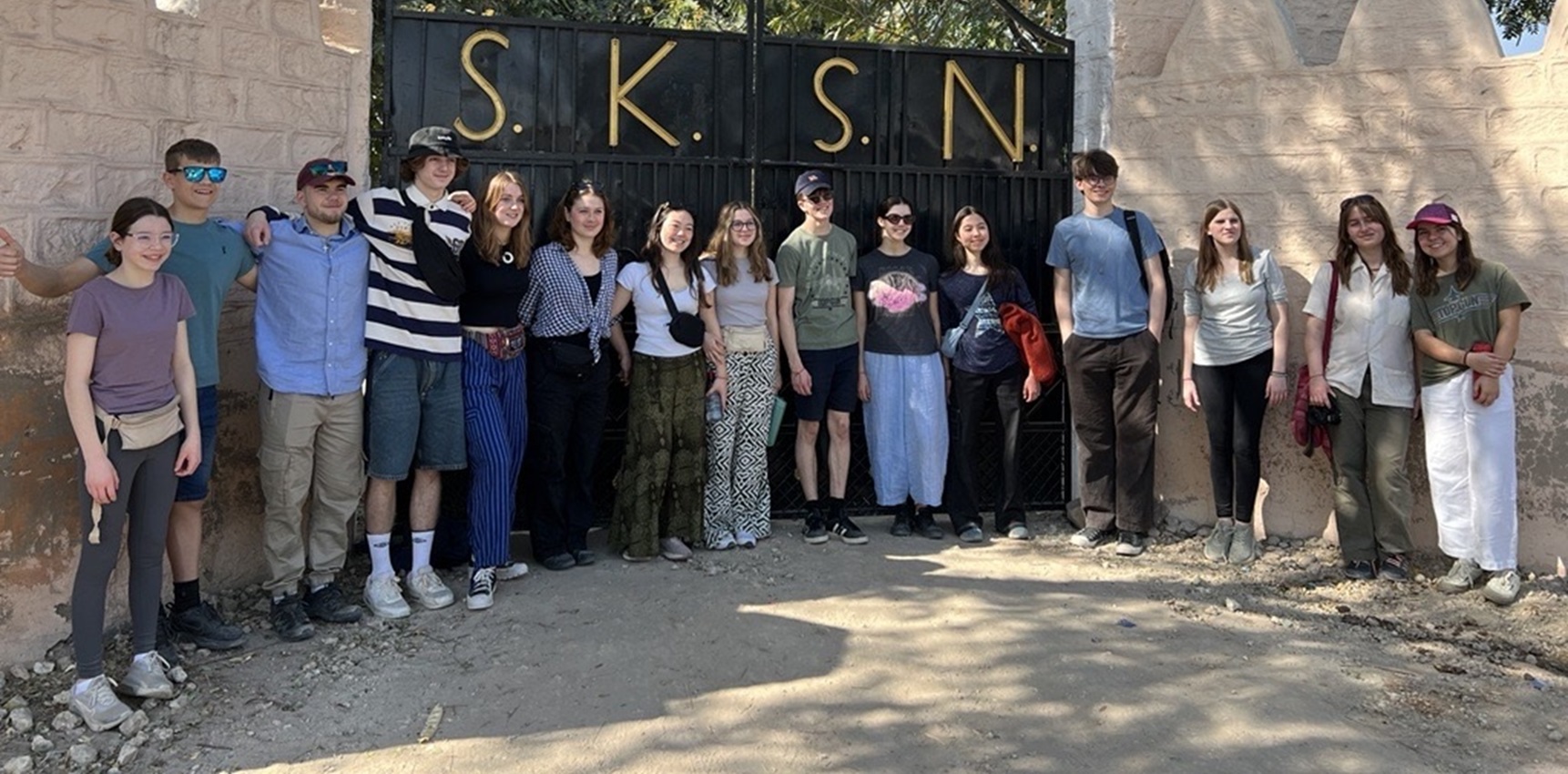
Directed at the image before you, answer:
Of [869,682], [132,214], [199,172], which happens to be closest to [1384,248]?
[869,682]

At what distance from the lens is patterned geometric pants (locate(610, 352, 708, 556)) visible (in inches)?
192

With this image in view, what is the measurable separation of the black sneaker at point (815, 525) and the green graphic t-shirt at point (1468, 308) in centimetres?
273

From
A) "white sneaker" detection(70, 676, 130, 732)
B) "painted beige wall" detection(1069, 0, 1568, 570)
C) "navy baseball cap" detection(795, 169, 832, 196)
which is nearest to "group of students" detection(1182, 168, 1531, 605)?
"painted beige wall" detection(1069, 0, 1568, 570)

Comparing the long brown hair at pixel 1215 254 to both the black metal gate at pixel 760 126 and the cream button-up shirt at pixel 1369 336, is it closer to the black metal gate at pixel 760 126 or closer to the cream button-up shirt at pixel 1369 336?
the cream button-up shirt at pixel 1369 336

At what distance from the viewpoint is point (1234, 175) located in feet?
17.8

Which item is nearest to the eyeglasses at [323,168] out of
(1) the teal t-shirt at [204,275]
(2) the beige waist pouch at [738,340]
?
(1) the teal t-shirt at [204,275]

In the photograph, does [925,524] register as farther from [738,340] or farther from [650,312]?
[650,312]

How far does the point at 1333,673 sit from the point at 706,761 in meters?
2.20

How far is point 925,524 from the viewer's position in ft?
18.1

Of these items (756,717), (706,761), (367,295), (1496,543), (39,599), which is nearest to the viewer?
(706,761)

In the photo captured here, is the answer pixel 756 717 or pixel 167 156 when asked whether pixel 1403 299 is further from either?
pixel 167 156

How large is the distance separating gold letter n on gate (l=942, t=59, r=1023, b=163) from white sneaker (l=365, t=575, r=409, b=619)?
3408 mm

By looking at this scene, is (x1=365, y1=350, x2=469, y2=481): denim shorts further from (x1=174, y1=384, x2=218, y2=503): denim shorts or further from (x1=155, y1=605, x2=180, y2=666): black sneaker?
(x1=155, y1=605, x2=180, y2=666): black sneaker

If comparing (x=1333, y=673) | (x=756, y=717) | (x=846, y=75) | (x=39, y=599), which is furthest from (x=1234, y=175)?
(x=39, y=599)
